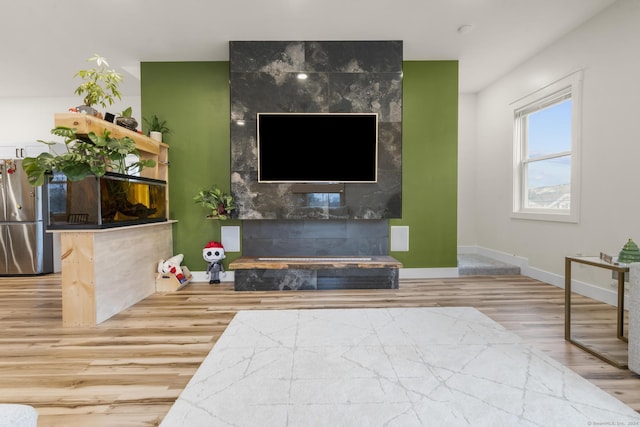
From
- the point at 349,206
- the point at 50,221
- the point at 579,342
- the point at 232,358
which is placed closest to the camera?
the point at 232,358

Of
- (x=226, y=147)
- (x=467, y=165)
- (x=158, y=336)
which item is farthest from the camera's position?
(x=467, y=165)

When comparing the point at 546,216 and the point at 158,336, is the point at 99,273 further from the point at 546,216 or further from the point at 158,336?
the point at 546,216

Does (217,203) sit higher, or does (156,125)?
(156,125)

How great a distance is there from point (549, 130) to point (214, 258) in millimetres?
4352

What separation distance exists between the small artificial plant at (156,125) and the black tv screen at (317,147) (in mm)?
1270

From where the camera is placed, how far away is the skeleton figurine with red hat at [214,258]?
12.6 feet

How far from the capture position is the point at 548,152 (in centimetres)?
391

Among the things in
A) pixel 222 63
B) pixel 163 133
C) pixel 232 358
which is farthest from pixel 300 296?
pixel 222 63

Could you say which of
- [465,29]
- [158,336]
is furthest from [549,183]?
[158,336]

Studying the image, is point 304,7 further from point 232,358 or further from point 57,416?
point 57,416

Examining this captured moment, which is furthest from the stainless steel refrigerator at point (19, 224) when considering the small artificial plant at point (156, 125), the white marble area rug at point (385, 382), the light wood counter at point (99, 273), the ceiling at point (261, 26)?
the white marble area rug at point (385, 382)

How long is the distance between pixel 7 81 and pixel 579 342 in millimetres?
7267

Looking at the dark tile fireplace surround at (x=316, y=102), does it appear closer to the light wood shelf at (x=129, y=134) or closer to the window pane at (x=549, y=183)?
the light wood shelf at (x=129, y=134)

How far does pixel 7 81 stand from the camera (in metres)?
4.62
